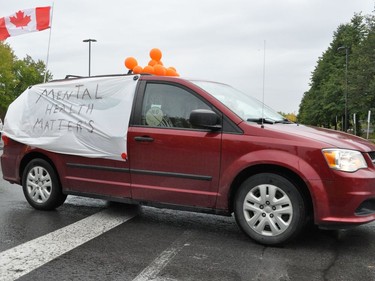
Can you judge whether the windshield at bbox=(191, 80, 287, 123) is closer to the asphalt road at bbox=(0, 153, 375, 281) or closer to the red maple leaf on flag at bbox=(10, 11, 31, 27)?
the asphalt road at bbox=(0, 153, 375, 281)

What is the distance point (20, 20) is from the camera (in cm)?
1123

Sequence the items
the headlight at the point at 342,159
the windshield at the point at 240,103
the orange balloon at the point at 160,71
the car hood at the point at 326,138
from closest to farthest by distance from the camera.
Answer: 1. the headlight at the point at 342,159
2. the car hood at the point at 326,138
3. the windshield at the point at 240,103
4. the orange balloon at the point at 160,71

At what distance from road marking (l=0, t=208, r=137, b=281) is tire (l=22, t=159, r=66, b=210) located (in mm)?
626

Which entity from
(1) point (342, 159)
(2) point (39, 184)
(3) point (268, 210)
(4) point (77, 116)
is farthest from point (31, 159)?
(1) point (342, 159)

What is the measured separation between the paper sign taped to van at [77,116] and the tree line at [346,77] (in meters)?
32.9

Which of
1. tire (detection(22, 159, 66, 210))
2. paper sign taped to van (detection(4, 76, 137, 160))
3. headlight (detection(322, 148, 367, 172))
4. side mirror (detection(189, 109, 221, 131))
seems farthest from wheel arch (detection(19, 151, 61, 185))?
headlight (detection(322, 148, 367, 172))

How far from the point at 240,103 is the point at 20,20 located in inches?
322

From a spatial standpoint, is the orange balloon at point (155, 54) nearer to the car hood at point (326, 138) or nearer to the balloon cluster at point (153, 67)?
the balloon cluster at point (153, 67)

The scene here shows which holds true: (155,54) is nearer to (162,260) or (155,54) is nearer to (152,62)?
(152,62)

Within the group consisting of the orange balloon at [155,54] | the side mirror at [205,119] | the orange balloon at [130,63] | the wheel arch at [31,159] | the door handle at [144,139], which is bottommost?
the wheel arch at [31,159]

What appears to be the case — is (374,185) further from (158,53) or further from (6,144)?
(6,144)

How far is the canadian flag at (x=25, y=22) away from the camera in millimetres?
10713

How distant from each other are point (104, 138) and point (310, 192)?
8.17 ft

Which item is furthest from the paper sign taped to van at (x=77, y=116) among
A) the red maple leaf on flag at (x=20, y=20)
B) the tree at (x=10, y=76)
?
the tree at (x=10, y=76)
